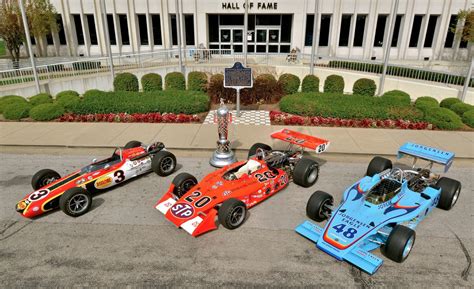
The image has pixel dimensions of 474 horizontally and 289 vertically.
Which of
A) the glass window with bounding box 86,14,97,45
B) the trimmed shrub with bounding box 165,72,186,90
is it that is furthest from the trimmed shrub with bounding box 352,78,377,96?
the glass window with bounding box 86,14,97,45

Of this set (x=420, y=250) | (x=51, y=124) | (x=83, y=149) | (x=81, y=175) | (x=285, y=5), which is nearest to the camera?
(x=420, y=250)

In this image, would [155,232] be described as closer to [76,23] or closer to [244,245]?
[244,245]

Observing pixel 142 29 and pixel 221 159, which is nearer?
pixel 221 159

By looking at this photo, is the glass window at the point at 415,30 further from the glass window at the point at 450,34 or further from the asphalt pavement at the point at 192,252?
the asphalt pavement at the point at 192,252

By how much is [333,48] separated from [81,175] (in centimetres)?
2616

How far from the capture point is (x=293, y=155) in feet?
25.3

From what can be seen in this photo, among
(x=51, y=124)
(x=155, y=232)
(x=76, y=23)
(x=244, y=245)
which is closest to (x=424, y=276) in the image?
(x=244, y=245)

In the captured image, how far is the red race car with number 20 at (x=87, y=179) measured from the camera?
235 inches

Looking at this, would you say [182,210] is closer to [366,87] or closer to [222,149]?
[222,149]

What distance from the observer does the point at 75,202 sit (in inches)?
241

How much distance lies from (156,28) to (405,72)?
21.7 meters

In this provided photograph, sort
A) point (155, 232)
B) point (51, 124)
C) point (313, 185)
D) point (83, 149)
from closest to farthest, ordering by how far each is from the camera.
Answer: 1. point (155, 232)
2. point (313, 185)
3. point (83, 149)
4. point (51, 124)

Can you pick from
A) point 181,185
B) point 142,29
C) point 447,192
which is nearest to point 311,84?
point 447,192

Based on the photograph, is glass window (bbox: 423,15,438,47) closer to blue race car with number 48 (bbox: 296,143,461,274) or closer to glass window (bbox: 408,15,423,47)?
glass window (bbox: 408,15,423,47)
